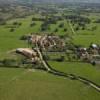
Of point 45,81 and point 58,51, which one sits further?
point 58,51

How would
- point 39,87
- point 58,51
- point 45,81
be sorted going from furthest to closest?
1. point 58,51
2. point 45,81
3. point 39,87

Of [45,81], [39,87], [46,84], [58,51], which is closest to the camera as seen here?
[39,87]

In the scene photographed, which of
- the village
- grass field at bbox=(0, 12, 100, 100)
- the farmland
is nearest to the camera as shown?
grass field at bbox=(0, 12, 100, 100)

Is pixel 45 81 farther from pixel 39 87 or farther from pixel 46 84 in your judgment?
pixel 39 87

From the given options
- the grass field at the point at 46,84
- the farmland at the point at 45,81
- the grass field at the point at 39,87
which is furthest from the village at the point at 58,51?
the grass field at the point at 39,87

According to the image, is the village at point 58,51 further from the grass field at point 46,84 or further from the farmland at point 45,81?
the grass field at point 46,84

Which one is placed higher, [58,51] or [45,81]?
[45,81]

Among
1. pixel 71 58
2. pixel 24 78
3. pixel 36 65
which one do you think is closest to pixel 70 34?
pixel 71 58

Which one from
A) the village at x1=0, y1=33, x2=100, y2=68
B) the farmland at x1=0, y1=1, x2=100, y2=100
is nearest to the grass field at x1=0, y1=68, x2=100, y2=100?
the farmland at x1=0, y1=1, x2=100, y2=100

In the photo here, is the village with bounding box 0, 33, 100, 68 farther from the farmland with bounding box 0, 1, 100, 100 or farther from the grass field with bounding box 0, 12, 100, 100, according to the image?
the grass field with bounding box 0, 12, 100, 100

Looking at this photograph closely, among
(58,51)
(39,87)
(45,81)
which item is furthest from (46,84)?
(58,51)

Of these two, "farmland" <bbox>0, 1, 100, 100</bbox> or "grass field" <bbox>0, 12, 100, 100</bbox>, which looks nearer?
"grass field" <bbox>0, 12, 100, 100</bbox>
